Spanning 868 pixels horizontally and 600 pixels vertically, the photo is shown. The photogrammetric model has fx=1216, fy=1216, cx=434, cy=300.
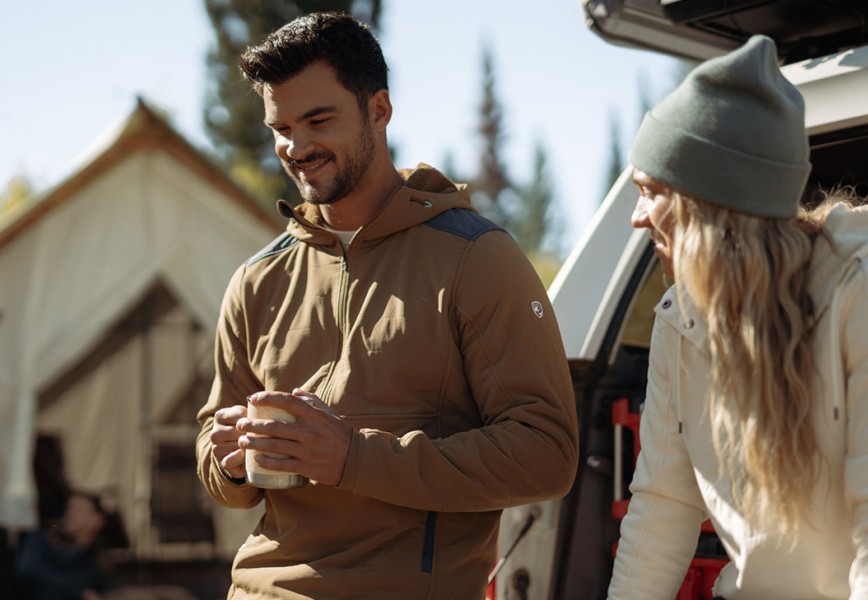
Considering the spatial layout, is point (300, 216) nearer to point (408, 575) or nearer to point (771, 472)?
point (408, 575)

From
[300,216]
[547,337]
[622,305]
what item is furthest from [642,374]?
[300,216]

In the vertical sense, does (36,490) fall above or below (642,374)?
below

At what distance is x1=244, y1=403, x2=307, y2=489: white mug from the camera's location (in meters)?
2.10

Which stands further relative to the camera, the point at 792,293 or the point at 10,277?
the point at 10,277

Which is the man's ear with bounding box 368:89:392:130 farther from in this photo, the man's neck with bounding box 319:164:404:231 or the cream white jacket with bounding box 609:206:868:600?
the cream white jacket with bounding box 609:206:868:600

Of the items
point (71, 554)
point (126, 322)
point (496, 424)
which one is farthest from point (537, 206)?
point (496, 424)

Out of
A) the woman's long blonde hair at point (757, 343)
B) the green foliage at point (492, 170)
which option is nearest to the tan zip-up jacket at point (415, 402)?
the woman's long blonde hair at point (757, 343)

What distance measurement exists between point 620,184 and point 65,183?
574 centimetres

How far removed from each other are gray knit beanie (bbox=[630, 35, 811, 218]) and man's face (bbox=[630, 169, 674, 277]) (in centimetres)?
5

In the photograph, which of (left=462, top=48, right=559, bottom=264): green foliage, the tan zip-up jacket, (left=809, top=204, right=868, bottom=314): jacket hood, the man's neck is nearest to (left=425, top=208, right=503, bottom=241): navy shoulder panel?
the tan zip-up jacket

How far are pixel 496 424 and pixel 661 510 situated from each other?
352 mm

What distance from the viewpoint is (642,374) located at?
2.87 m

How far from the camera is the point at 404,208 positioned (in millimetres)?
2418

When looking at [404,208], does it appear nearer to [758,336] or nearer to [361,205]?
[361,205]
